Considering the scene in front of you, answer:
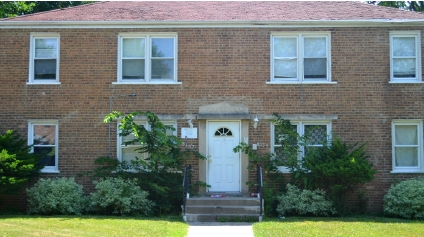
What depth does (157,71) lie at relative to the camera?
55.3ft

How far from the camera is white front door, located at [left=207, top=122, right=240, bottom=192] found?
16500 mm

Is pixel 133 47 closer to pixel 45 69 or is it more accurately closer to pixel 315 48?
pixel 45 69

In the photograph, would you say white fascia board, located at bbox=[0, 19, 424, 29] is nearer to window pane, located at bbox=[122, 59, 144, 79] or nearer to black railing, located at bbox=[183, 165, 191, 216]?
window pane, located at bbox=[122, 59, 144, 79]

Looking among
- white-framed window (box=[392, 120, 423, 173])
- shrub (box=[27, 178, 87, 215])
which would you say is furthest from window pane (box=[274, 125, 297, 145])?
shrub (box=[27, 178, 87, 215])

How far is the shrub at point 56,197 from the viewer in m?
15.2

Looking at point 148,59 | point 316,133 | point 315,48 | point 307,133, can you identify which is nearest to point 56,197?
point 148,59

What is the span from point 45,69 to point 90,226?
639 centimetres

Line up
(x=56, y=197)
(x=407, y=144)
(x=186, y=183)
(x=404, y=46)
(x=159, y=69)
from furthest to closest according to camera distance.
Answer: (x=159, y=69), (x=404, y=46), (x=407, y=144), (x=186, y=183), (x=56, y=197)

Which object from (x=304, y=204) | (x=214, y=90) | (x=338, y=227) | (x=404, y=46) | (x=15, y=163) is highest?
(x=404, y=46)

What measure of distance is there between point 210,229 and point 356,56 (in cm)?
739

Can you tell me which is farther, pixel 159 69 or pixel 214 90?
pixel 159 69

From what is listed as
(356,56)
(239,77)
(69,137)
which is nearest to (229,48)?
(239,77)

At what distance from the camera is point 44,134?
55.5 ft

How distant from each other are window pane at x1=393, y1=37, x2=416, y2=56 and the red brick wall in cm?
34
